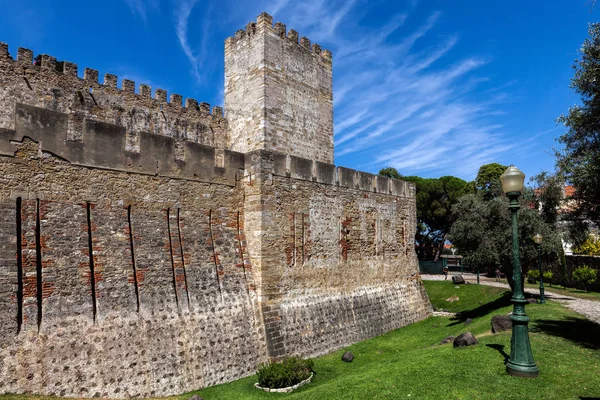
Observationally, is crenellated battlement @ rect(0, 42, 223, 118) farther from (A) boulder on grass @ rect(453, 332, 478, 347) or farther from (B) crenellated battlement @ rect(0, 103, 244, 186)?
(A) boulder on grass @ rect(453, 332, 478, 347)

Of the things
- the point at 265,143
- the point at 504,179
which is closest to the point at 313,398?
the point at 504,179

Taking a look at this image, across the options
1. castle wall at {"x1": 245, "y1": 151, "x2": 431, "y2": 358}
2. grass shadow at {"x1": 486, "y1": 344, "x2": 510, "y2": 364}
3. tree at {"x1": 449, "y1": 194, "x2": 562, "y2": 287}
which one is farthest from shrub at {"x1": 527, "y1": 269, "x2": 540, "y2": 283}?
grass shadow at {"x1": 486, "y1": 344, "x2": 510, "y2": 364}

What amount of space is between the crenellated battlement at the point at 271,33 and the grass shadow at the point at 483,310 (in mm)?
13935

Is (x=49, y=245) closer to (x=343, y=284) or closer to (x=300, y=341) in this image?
(x=300, y=341)

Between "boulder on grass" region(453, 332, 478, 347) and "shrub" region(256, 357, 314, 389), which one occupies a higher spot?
"boulder on grass" region(453, 332, 478, 347)

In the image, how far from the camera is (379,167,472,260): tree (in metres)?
40.2

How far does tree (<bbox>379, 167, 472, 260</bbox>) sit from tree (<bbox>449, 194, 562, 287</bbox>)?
19290 mm

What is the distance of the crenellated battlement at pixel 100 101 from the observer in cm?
1430

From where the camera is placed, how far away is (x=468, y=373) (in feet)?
27.1

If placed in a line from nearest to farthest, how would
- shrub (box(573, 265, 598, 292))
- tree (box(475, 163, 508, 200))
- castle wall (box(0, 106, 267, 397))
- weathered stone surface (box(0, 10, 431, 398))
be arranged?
castle wall (box(0, 106, 267, 397)) → weathered stone surface (box(0, 10, 431, 398)) → shrub (box(573, 265, 598, 292)) → tree (box(475, 163, 508, 200))

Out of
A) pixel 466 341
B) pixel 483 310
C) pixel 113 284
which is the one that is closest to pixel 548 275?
pixel 483 310

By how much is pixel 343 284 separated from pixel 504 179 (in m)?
8.35

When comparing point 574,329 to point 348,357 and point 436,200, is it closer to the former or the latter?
point 348,357

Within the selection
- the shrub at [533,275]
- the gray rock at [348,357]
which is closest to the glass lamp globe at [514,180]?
the gray rock at [348,357]
